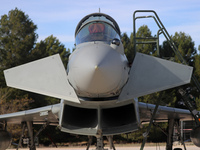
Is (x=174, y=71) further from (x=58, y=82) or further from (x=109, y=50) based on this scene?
(x=58, y=82)

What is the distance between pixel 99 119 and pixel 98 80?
1327 millimetres

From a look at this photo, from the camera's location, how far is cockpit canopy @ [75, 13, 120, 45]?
6867mm

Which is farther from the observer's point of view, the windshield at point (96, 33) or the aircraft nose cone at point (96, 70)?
the windshield at point (96, 33)

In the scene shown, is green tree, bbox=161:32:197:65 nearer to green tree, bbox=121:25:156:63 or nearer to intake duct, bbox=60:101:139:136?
green tree, bbox=121:25:156:63

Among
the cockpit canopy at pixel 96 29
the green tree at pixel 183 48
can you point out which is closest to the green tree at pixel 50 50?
the green tree at pixel 183 48

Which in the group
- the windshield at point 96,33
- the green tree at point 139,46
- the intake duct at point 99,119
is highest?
the green tree at point 139,46

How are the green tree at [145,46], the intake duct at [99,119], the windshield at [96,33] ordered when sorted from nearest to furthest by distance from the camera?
1. the intake duct at [99,119]
2. the windshield at [96,33]
3. the green tree at [145,46]

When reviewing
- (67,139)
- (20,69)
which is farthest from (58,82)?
(67,139)

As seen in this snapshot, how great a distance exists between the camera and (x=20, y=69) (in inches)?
255

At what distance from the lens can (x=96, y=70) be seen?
5273 millimetres

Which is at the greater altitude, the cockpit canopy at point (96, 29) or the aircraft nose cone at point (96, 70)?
the cockpit canopy at point (96, 29)

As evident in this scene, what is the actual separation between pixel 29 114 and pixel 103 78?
5756mm

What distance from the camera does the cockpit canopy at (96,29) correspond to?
6867 mm

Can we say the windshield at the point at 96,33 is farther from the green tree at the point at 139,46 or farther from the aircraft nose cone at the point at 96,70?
the green tree at the point at 139,46
